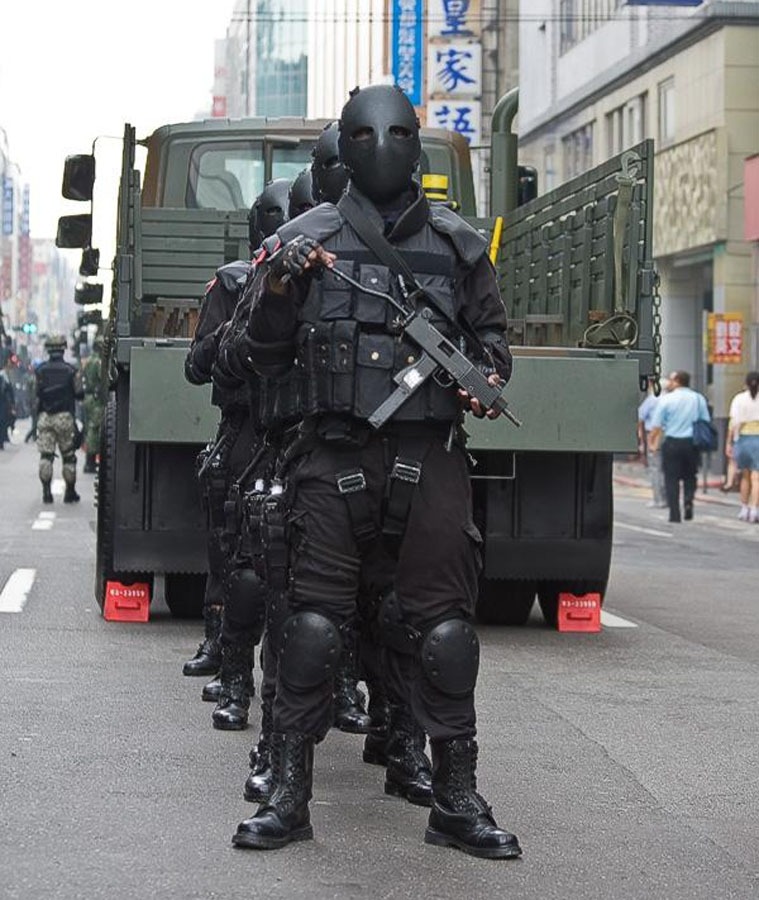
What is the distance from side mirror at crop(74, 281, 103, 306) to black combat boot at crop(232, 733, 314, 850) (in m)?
9.85

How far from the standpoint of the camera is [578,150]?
4528cm

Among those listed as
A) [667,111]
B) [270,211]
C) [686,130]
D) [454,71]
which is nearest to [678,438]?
[686,130]

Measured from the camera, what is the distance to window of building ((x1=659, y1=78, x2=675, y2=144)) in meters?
38.2

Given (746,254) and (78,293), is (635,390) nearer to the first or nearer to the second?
(78,293)

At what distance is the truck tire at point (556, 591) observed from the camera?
11.2 meters

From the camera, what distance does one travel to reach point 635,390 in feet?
33.4

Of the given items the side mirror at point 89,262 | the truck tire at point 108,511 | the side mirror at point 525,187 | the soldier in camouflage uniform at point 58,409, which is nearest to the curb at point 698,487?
the soldier in camouflage uniform at point 58,409

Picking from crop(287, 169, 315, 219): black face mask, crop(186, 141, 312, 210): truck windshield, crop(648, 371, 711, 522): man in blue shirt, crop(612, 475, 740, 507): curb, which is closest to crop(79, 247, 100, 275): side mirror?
crop(186, 141, 312, 210): truck windshield

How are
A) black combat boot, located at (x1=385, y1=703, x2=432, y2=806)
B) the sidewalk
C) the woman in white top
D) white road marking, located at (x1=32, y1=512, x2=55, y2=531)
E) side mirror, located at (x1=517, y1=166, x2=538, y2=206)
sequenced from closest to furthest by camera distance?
1. black combat boot, located at (x1=385, y1=703, x2=432, y2=806)
2. side mirror, located at (x1=517, y1=166, x2=538, y2=206)
3. white road marking, located at (x1=32, y1=512, x2=55, y2=531)
4. the woman in white top
5. the sidewalk

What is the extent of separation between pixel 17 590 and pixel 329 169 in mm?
7139

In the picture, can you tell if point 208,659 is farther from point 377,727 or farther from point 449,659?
point 449,659

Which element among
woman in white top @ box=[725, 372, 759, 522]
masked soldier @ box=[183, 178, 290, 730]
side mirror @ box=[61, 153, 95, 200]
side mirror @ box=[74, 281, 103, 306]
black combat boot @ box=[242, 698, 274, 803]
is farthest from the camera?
woman in white top @ box=[725, 372, 759, 522]

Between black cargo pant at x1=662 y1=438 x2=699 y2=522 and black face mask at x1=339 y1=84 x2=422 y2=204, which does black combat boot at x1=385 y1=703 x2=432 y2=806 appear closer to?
black face mask at x1=339 y1=84 x2=422 y2=204

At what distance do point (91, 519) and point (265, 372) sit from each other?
14.9 metres
